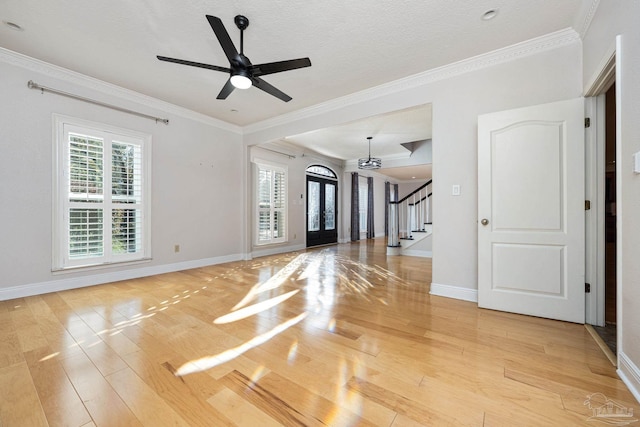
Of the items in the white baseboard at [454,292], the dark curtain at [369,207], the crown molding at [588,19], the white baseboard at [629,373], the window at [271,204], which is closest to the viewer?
the white baseboard at [629,373]

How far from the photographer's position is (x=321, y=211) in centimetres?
837

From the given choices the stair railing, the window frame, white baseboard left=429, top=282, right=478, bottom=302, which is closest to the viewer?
white baseboard left=429, top=282, right=478, bottom=302

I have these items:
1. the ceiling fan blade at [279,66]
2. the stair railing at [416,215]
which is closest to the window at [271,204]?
the stair railing at [416,215]

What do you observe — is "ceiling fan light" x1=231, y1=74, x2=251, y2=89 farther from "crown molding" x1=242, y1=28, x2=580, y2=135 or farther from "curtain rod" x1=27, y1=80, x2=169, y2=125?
"curtain rod" x1=27, y1=80, x2=169, y2=125

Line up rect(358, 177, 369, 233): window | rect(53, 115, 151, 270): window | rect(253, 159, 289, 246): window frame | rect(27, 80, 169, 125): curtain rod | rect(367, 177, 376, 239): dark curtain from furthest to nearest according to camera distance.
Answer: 1. rect(367, 177, 376, 239): dark curtain
2. rect(358, 177, 369, 233): window
3. rect(253, 159, 289, 246): window frame
4. rect(53, 115, 151, 270): window
5. rect(27, 80, 169, 125): curtain rod

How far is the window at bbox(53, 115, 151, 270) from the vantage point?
347 cm

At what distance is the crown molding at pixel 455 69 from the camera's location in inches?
104

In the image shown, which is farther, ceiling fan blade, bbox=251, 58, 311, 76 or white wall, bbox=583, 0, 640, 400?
ceiling fan blade, bbox=251, 58, 311, 76

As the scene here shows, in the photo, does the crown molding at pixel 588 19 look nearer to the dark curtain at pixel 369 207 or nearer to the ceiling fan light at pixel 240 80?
the ceiling fan light at pixel 240 80

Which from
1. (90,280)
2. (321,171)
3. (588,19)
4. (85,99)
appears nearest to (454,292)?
(588,19)

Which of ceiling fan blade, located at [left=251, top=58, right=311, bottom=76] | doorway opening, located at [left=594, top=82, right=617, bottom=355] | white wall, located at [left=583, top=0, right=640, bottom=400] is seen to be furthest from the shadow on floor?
ceiling fan blade, located at [left=251, top=58, right=311, bottom=76]

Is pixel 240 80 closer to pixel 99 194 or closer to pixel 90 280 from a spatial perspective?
pixel 99 194

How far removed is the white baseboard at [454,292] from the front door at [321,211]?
489 cm

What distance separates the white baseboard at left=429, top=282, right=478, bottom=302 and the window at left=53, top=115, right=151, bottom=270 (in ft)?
14.4
